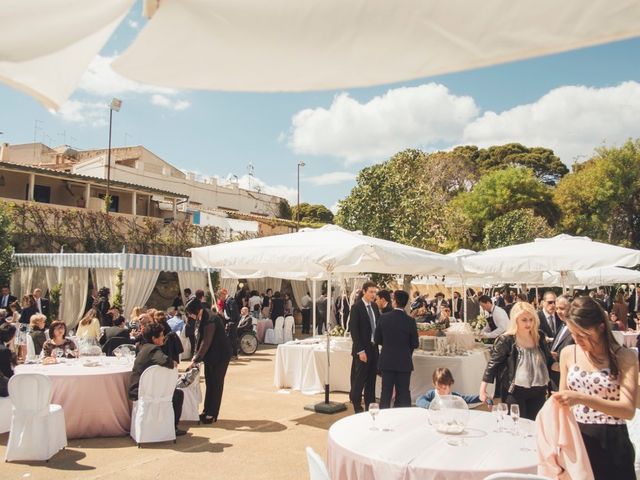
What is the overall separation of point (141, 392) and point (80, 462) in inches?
33.6

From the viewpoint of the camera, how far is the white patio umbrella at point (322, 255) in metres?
6.88

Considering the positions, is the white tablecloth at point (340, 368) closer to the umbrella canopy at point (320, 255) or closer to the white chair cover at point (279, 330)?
the umbrella canopy at point (320, 255)

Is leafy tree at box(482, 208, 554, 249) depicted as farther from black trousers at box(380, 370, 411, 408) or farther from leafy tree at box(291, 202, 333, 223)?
leafy tree at box(291, 202, 333, 223)

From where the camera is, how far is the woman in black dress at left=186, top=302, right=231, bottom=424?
22.5ft

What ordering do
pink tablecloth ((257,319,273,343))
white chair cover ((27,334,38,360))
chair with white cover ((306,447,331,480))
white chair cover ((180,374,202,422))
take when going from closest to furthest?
chair with white cover ((306,447,331,480)) → white chair cover ((180,374,202,422)) → white chair cover ((27,334,38,360)) → pink tablecloth ((257,319,273,343))

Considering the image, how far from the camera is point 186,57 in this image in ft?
5.85

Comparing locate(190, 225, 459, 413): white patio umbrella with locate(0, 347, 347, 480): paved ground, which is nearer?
locate(0, 347, 347, 480): paved ground

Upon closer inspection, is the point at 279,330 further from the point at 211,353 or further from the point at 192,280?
the point at 211,353

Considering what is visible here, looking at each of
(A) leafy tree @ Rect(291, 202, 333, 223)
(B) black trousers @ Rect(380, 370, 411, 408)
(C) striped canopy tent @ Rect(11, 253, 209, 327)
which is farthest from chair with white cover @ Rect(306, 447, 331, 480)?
(A) leafy tree @ Rect(291, 202, 333, 223)

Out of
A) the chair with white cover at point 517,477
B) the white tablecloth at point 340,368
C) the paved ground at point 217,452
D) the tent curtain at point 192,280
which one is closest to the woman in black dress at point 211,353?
the paved ground at point 217,452

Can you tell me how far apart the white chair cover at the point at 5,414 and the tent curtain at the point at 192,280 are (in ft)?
33.7

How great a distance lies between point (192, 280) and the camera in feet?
55.4

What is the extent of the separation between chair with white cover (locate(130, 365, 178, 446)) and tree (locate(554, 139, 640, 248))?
110 feet

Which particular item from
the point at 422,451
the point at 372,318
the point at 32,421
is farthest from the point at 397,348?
the point at 32,421
